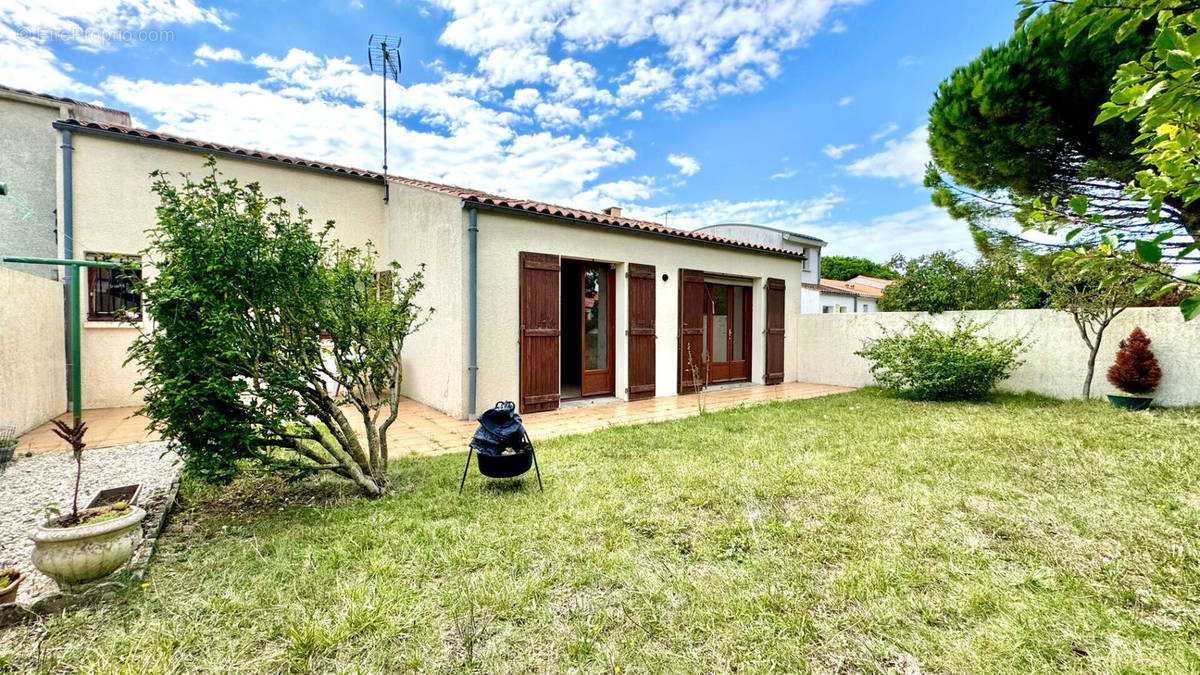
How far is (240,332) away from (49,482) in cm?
283

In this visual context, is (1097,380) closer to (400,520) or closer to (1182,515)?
(1182,515)

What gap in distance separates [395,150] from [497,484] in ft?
26.4

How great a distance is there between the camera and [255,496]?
406 centimetres

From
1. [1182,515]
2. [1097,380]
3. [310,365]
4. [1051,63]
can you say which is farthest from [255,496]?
[1097,380]

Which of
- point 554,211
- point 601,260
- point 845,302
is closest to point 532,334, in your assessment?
point 601,260

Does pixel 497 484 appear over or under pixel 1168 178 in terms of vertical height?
under

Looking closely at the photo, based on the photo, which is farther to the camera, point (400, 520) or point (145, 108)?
point (145, 108)

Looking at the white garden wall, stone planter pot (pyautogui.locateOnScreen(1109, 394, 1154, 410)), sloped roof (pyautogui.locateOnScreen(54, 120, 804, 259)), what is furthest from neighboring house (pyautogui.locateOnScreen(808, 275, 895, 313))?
sloped roof (pyautogui.locateOnScreen(54, 120, 804, 259))

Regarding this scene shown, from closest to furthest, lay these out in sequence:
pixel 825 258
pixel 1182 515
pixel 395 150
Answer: pixel 1182 515
pixel 395 150
pixel 825 258

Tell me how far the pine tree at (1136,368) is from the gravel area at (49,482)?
12177 millimetres

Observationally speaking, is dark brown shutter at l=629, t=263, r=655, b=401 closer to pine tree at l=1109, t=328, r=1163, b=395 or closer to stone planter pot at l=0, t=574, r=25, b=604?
stone planter pot at l=0, t=574, r=25, b=604

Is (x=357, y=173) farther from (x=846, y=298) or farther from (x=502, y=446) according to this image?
(x=846, y=298)

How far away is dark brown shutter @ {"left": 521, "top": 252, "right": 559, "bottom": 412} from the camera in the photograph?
7590mm

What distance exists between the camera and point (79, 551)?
244 centimetres
